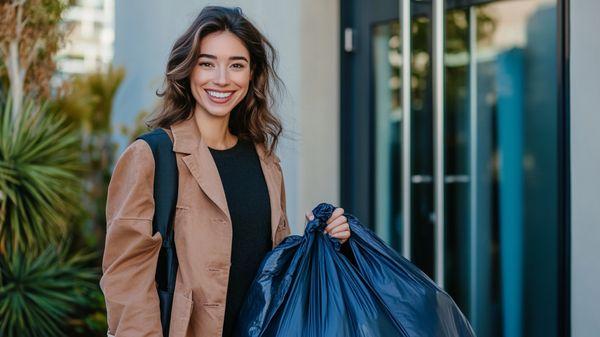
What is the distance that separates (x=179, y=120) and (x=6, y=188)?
9.64ft

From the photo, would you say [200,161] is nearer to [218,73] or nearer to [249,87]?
[218,73]

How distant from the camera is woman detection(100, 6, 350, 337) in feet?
6.39

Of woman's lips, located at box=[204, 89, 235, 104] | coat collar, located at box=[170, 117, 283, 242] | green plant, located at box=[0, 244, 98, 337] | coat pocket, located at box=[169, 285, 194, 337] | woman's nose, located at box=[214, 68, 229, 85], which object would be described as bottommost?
green plant, located at box=[0, 244, 98, 337]

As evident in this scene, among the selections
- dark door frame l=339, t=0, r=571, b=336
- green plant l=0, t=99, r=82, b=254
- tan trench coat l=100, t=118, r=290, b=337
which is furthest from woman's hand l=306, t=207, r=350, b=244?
green plant l=0, t=99, r=82, b=254

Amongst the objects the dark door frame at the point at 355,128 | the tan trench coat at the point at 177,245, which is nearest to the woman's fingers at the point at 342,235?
the tan trench coat at the point at 177,245


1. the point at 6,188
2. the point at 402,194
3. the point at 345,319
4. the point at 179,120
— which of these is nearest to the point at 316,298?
the point at 345,319

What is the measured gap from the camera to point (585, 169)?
11.1 feet

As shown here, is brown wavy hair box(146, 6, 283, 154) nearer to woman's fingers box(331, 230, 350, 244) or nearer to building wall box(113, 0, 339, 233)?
woman's fingers box(331, 230, 350, 244)

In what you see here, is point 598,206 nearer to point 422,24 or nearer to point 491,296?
point 491,296

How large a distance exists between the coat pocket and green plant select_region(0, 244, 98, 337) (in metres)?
3.08

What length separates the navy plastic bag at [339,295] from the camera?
1980 mm

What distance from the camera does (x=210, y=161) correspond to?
209 cm

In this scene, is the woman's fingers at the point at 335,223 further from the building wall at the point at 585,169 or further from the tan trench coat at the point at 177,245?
the building wall at the point at 585,169

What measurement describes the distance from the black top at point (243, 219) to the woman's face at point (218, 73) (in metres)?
0.14
